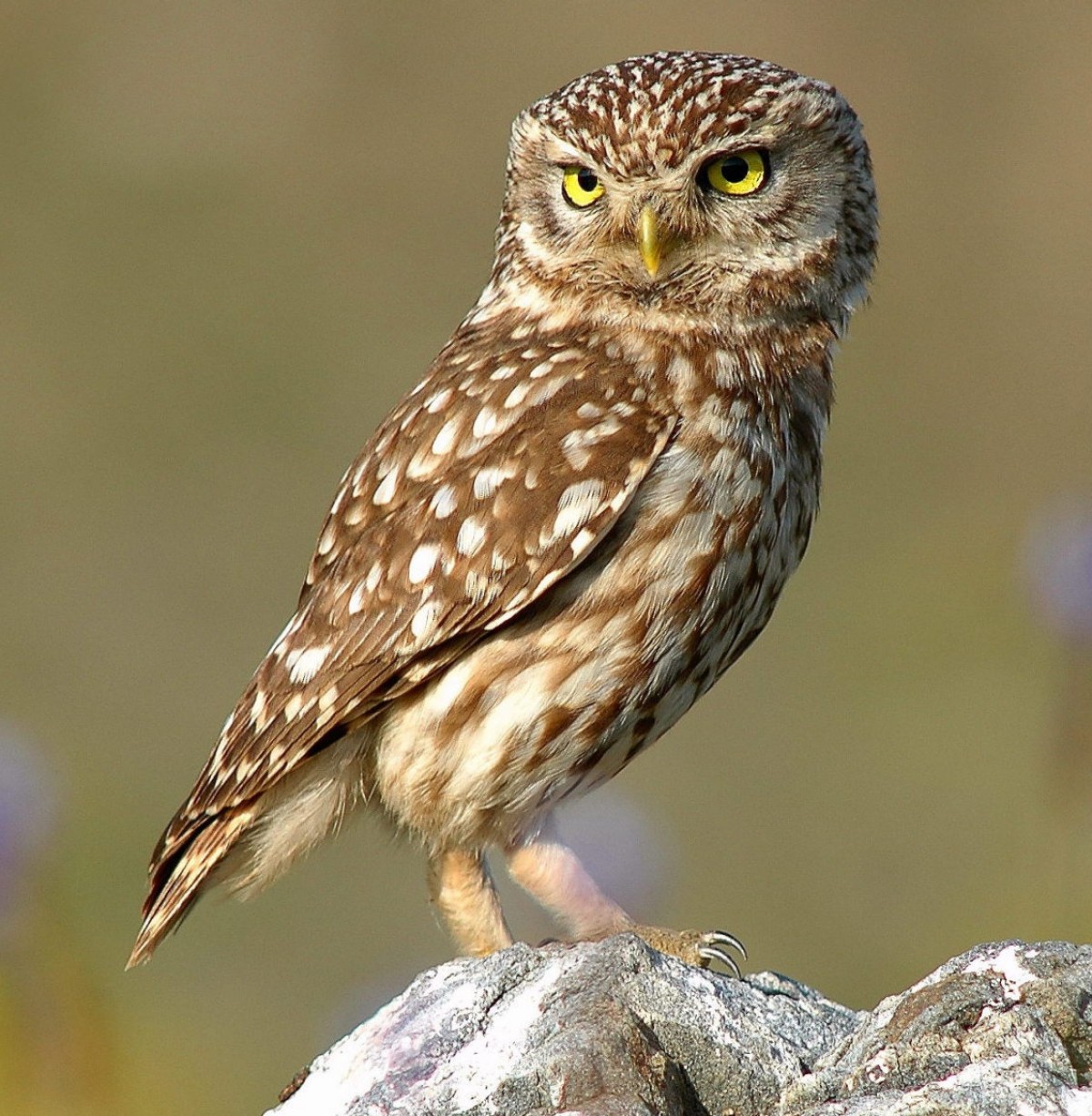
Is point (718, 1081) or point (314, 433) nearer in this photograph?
point (718, 1081)

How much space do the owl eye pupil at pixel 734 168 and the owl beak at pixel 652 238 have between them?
0.56ft

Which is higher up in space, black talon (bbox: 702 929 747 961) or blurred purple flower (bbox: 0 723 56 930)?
blurred purple flower (bbox: 0 723 56 930)

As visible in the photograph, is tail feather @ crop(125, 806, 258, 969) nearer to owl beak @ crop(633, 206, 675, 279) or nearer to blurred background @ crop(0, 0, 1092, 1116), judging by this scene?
blurred background @ crop(0, 0, 1092, 1116)

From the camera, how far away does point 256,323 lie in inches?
487

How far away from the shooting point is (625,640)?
3.79m

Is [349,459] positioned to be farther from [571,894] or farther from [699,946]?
[699,946]

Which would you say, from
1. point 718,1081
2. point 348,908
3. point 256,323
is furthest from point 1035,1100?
point 256,323

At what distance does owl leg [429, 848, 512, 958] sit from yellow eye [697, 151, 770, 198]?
134 cm

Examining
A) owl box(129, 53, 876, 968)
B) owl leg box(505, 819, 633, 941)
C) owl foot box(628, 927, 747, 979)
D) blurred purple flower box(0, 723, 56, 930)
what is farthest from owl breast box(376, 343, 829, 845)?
blurred purple flower box(0, 723, 56, 930)

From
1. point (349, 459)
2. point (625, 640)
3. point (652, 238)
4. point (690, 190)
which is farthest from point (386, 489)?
point (349, 459)

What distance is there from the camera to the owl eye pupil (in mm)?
4066

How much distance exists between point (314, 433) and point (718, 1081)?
8471mm

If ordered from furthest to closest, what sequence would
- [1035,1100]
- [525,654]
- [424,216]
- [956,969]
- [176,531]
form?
[424,216] < [176,531] < [525,654] < [956,969] < [1035,1100]

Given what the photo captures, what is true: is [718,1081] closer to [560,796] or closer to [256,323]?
[560,796]
